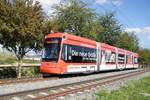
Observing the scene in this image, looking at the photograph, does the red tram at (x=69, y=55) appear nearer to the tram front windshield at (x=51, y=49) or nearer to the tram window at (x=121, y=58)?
the tram front windshield at (x=51, y=49)

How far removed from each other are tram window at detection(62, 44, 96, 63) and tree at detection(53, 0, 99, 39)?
14823mm

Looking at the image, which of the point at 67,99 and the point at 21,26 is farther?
the point at 21,26

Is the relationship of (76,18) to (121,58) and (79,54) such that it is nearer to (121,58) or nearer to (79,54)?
(121,58)

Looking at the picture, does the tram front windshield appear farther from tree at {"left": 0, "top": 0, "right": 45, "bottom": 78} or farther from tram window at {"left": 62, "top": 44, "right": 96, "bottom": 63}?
tree at {"left": 0, "top": 0, "right": 45, "bottom": 78}

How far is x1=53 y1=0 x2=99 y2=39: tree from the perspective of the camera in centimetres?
4662

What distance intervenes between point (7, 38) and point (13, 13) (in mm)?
1926

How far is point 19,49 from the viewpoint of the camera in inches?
1039

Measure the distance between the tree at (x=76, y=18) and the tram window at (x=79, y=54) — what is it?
14.8 metres

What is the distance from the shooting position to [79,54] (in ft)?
90.6

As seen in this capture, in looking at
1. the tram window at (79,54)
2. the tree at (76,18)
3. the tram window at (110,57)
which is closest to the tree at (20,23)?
the tram window at (79,54)

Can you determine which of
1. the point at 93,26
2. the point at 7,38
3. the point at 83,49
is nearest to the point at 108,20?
the point at 93,26

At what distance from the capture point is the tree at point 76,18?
153 ft

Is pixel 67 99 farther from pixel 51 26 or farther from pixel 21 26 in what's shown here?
pixel 51 26

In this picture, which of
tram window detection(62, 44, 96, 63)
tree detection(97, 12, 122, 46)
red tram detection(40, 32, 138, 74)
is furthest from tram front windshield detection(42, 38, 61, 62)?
tree detection(97, 12, 122, 46)
